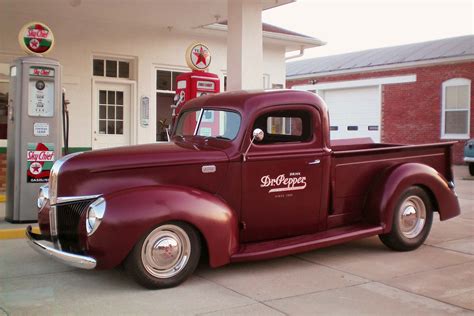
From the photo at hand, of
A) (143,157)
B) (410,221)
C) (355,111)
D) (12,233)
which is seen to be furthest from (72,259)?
(355,111)

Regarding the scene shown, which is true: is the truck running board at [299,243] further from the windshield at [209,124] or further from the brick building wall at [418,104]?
the brick building wall at [418,104]

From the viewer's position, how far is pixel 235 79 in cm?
927

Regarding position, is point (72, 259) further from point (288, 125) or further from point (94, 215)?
point (288, 125)

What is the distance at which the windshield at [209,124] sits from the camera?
548 cm

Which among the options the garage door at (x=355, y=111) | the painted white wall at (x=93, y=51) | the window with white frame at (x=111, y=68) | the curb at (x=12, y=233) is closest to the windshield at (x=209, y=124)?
the curb at (x=12, y=233)

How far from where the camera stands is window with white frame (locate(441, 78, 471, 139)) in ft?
62.3

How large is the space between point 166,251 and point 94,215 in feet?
2.31

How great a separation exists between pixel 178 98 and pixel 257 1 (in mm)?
2143

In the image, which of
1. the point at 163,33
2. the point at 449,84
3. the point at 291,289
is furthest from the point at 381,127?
the point at 291,289

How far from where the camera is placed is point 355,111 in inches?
907

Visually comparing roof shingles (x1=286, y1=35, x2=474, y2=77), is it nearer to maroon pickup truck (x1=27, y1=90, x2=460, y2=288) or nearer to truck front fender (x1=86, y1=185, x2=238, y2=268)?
maroon pickup truck (x1=27, y1=90, x2=460, y2=288)

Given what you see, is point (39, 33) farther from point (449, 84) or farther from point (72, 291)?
point (449, 84)

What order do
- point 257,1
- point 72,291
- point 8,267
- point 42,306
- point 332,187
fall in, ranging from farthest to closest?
point 257,1 < point 332,187 < point 8,267 < point 72,291 < point 42,306

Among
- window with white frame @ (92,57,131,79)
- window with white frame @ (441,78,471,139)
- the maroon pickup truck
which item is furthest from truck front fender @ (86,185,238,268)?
window with white frame @ (441,78,471,139)
